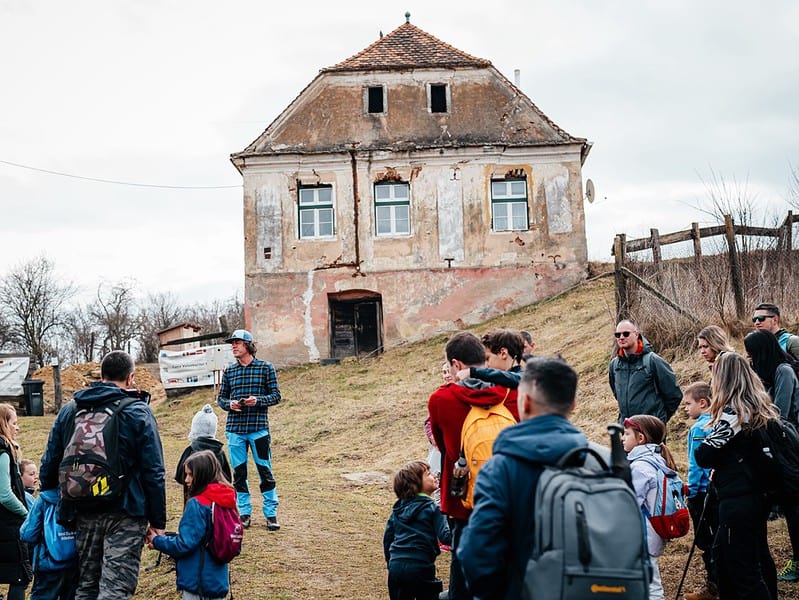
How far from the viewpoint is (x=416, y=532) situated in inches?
236

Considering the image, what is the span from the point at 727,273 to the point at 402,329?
1396 cm

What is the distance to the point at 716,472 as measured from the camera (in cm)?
591

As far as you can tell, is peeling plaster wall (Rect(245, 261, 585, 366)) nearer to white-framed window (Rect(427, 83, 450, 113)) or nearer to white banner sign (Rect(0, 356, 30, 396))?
white-framed window (Rect(427, 83, 450, 113))

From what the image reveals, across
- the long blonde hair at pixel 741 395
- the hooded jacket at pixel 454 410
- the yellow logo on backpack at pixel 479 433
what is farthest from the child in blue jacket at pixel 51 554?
the long blonde hair at pixel 741 395

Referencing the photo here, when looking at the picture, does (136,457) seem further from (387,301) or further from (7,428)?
(387,301)

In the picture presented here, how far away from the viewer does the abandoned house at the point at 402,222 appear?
2684 centimetres

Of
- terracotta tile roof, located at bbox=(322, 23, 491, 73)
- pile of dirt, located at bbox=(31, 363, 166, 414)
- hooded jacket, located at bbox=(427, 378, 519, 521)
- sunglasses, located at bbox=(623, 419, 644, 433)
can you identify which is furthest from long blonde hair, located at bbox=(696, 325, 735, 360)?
pile of dirt, located at bbox=(31, 363, 166, 414)

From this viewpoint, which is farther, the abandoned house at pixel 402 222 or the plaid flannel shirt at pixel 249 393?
the abandoned house at pixel 402 222

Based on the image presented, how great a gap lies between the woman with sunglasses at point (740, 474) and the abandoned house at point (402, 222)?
818 inches

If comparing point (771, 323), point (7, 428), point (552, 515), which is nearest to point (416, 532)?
point (552, 515)

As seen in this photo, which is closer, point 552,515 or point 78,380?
point 552,515

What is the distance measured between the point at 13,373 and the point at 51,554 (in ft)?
85.0

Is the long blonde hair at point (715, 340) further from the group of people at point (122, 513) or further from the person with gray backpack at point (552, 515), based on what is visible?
the group of people at point (122, 513)

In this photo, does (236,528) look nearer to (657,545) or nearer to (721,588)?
(657,545)
